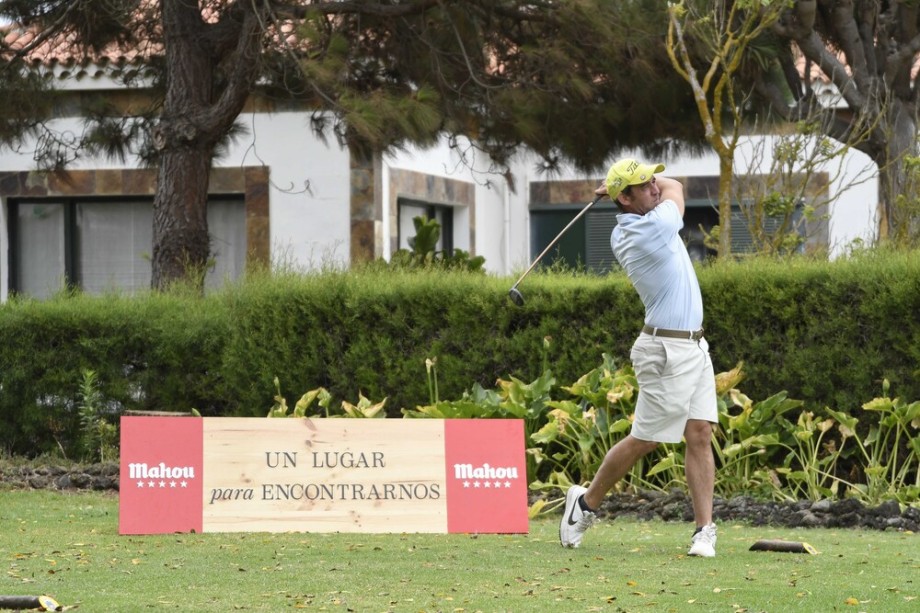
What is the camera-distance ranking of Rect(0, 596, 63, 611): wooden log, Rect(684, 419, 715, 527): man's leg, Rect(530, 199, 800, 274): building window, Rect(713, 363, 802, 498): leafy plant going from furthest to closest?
Rect(530, 199, 800, 274): building window < Rect(713, 363, 802, 498): leafy plant < Rect(684, 419, 715, 527): man's leg < Rect(0, 596, 63, 611): wooden log

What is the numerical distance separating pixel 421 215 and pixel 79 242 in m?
4.49

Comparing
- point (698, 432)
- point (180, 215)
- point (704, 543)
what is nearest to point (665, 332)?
point (698, 432)

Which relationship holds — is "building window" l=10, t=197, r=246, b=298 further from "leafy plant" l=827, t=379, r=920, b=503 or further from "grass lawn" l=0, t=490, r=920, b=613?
"grass lawn" l=0, t=490, r=920, b=613

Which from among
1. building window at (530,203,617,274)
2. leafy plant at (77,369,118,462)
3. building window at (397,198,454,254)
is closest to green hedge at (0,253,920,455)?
leafy plant at (77,369,118,462)

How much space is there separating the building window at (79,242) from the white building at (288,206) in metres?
0.01

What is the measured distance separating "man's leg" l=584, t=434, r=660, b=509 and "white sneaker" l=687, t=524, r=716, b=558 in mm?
504

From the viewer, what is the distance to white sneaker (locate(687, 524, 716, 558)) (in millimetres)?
6809

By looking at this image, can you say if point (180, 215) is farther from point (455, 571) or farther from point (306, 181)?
point (455, 571)

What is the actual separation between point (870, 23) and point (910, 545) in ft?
22.6

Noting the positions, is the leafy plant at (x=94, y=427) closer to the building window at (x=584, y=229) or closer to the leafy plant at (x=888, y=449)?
the leafy plant at (x=888, y=449)

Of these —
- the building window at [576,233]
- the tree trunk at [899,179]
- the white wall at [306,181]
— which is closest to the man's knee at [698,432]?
the tree trunk at [899,179]

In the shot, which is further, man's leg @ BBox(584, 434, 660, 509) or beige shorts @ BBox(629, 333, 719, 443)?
man's leg @ BBox(584, 434, 660, 509)

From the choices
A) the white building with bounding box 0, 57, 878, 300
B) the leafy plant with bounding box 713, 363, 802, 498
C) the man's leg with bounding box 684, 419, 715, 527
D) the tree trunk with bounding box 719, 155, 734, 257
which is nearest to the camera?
the man's leg with bounding box 684, 419, 715, 527

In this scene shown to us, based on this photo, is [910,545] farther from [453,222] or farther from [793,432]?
[453,222]
